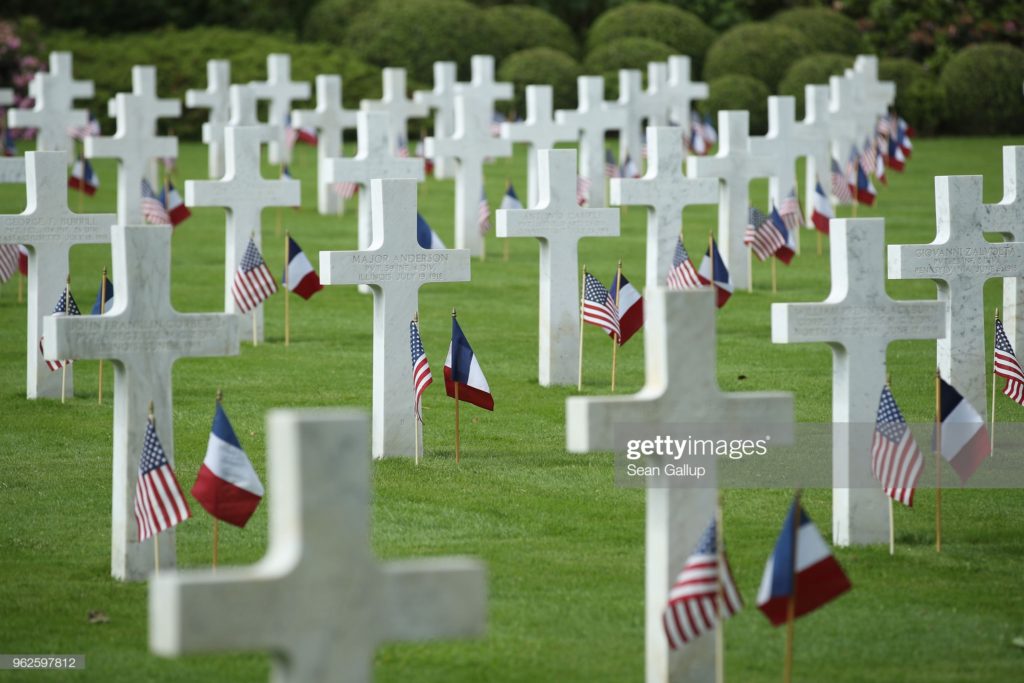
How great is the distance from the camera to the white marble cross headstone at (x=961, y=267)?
1309cm

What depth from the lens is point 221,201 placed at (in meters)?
18.0

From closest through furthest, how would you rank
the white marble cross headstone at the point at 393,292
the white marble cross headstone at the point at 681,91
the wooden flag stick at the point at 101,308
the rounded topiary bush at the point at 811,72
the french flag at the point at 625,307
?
the white marble cross headstone at the point at 393,292, the wooden flag stick at the point at 101,308, the french flag at the point at 625,307, the white marble cross headstone at the point at 681,91, the rounded topiary bush at the point at 811,72

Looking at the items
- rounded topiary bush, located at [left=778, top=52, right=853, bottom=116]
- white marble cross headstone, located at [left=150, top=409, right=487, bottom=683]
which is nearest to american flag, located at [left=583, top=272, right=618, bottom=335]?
white marble cross headstone, located at [left=150, top=409, right=487, bottom=683]

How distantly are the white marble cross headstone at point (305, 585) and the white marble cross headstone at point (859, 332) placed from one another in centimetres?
502

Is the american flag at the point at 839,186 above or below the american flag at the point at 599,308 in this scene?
above

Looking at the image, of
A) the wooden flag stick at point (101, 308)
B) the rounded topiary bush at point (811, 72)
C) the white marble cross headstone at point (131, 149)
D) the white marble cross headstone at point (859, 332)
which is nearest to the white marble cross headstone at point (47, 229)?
the wooden flag stick at point (101, 308)

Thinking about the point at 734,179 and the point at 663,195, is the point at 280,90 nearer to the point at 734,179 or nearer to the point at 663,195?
the point at 734,179

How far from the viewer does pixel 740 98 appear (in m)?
39.8

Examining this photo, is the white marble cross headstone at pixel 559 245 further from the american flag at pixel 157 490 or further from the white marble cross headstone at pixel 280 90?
the white marble cross headstone at pixel 280 90

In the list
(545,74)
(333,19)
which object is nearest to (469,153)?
(545,74)

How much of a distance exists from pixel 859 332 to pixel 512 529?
2380mm

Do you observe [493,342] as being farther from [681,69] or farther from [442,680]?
[681,69]

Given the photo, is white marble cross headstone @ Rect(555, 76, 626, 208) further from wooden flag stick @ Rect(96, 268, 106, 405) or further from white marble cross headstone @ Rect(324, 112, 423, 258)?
wooden flag stick @ Rect(96, 268, 106, 405)

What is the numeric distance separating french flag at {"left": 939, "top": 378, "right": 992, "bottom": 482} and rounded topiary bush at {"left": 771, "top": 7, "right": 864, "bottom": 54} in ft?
113
